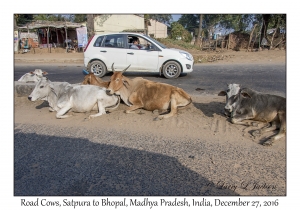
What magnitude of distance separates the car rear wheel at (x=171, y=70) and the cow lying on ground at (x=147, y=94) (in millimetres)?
4260

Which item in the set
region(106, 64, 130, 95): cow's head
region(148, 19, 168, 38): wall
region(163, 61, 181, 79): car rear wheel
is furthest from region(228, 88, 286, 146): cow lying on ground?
region(148, 19, 168, 38): wall

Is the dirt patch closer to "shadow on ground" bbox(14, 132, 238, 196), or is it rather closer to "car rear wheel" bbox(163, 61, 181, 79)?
"shadow on ground" bbox(14, 132, 238, 196)

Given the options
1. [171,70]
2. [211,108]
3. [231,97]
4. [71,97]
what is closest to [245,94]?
[231,97]

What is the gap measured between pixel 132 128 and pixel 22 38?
92.5ft

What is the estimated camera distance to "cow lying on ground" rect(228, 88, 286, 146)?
4605mm

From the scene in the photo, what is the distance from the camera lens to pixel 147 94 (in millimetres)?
5840

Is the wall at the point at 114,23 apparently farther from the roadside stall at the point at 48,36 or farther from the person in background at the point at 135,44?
the person in background at the point at 135,44

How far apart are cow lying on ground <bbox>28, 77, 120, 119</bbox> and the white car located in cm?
464

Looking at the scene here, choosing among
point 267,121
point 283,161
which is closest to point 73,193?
point 283,161

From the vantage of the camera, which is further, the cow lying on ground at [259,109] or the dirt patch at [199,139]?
the cow lying on ground at [259,109]

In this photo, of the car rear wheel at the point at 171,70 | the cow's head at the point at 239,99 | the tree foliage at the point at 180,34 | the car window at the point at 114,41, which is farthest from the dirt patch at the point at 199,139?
the tree foliage at the point at 180,34

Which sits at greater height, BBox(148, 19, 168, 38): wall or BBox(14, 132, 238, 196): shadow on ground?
BBox(148, 19, 168, 38): wall

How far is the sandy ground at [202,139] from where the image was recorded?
3338 mm

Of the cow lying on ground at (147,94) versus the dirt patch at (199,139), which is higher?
the cow lying on ground at (147,94)
